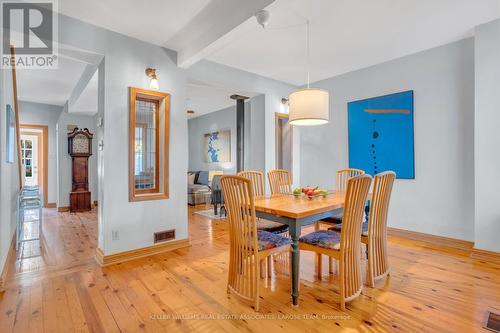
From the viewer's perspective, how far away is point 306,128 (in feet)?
17.2

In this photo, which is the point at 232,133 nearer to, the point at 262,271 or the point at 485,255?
the point at 262,271

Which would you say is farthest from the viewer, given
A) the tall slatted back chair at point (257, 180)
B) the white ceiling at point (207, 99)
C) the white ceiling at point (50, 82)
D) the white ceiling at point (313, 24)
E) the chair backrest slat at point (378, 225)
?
the white ceiling at point (207, 99)

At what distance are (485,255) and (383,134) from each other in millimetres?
1976

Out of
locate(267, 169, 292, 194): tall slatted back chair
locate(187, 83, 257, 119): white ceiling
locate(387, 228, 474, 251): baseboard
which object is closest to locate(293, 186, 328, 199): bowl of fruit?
locate(267, 169, 292, 194): tall slatted back chair

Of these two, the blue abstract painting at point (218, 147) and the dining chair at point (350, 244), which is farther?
the blue abstract painting at point (218, 147)

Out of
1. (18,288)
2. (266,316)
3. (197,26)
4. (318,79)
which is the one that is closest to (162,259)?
(18,288)

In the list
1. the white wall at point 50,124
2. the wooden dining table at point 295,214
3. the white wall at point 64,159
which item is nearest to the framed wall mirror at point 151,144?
the wooden dining table at point 295,214

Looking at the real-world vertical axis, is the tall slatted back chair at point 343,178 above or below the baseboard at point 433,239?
above

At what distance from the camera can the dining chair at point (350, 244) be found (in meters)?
1.98

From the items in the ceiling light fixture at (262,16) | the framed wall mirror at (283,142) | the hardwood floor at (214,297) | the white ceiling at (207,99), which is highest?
the white ceiling at (207,99)

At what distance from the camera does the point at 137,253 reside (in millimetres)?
3131

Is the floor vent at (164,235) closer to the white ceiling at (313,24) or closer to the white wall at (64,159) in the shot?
the white ceiling at (313,24)

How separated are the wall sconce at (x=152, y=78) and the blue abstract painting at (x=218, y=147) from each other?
12.9ft

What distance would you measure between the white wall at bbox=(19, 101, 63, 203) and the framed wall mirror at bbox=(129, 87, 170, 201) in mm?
5015
